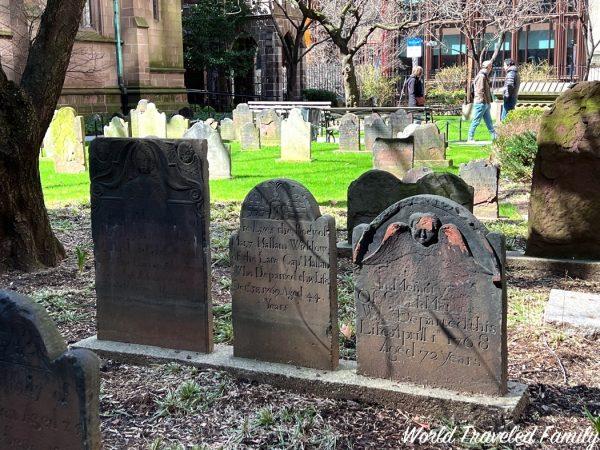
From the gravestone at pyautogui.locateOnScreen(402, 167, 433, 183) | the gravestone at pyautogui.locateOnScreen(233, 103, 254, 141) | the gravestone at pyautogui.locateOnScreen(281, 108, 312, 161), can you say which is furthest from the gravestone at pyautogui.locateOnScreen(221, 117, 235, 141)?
the gravestone at pyautogui.locateOnScreen(402, 167, 433, 183)

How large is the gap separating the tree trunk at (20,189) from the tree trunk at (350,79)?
23.8 m

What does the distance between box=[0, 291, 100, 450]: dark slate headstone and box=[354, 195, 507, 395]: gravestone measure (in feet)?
6.73

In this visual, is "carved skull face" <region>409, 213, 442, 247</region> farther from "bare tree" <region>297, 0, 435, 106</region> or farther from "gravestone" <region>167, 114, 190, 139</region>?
"bare tree" <region>297, 0, 435, 106</region>

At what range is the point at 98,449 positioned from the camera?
2.81 metres

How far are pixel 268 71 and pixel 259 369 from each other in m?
34.7

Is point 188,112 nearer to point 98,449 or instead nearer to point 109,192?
point 109,192

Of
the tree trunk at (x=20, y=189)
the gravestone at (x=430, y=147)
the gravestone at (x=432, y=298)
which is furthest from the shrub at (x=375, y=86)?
the gravestone at (x=432, y=298)

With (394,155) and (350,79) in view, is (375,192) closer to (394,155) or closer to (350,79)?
(394,155)

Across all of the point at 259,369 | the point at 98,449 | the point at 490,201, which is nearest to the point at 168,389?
the point at 259,369

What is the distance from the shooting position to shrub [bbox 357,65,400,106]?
40625 millimetres

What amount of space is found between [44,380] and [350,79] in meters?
29.2

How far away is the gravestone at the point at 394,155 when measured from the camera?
12.8 meters

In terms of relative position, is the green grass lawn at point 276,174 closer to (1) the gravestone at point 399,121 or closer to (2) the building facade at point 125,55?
(1) the gravestone at point 399,121

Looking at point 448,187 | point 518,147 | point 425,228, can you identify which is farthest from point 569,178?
point 518,147
